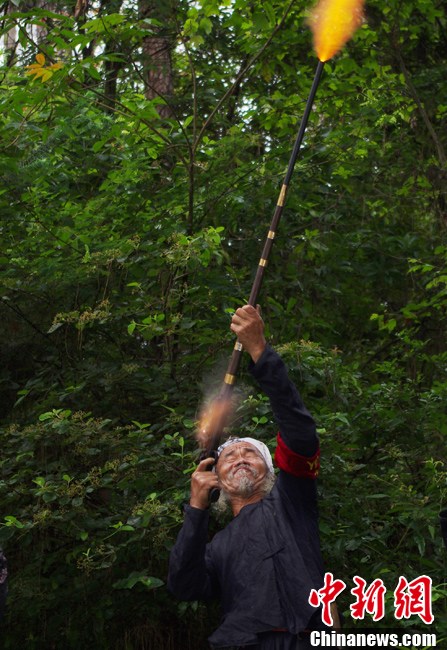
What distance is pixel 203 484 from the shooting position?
140 inches

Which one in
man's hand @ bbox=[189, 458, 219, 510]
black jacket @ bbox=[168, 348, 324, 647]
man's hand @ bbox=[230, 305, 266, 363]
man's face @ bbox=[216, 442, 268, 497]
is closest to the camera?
man's hand @ bbox=[230, 305, 266, 363]

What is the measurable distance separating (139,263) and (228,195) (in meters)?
0.80

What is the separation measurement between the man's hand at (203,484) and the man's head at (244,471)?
323 mm

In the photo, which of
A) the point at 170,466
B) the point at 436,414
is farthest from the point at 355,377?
the point at 170,466

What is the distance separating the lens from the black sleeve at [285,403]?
3369mm

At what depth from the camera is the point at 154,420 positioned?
5691 mm

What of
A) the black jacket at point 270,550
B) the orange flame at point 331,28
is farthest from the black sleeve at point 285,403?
the orange flame at point 331,28

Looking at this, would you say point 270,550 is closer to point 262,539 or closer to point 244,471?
point 262,539

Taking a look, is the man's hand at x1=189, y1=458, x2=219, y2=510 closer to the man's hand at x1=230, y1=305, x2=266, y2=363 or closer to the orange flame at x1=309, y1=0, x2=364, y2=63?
the man's hand at x1=230, y1=305, x2=266, y2=363

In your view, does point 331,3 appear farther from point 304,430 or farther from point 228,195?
point 228,195

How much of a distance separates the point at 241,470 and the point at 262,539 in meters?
0.33

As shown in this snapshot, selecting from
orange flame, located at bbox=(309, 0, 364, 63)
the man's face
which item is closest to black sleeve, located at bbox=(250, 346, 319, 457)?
the man's face

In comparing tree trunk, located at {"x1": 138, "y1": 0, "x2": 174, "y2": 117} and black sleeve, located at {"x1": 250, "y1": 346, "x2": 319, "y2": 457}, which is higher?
tree trunk, located at {"x1": 138, "y1": 0, "x2": 174, "y2": 117}

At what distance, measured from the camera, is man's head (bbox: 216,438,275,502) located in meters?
3.88
